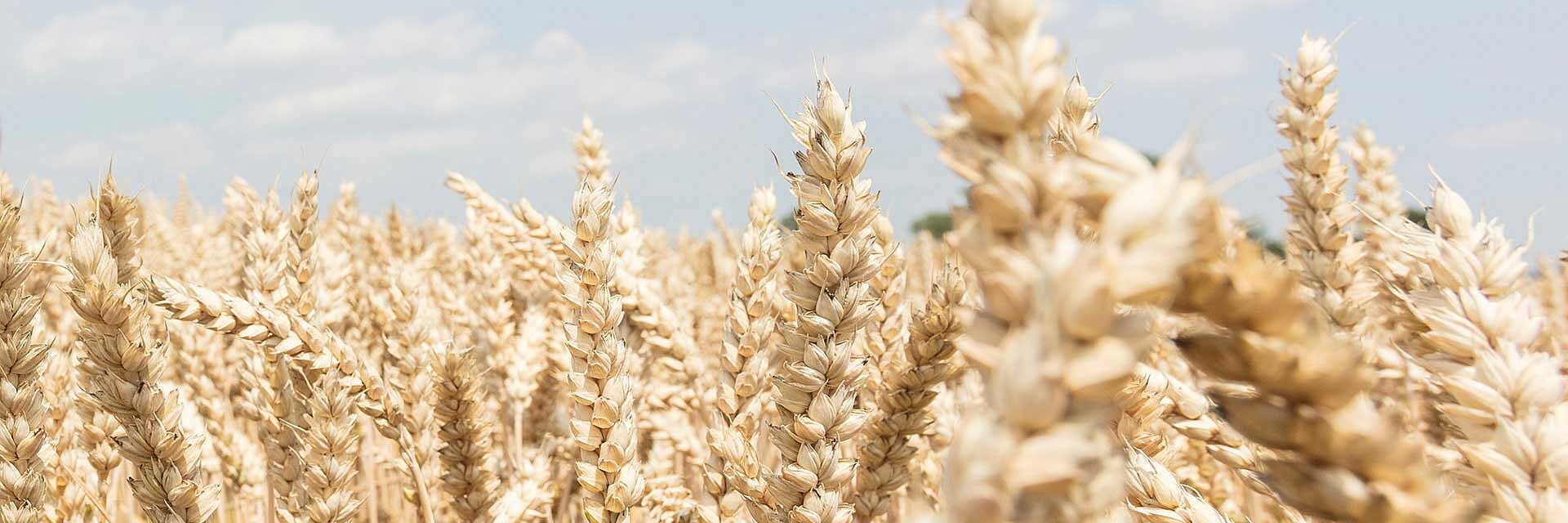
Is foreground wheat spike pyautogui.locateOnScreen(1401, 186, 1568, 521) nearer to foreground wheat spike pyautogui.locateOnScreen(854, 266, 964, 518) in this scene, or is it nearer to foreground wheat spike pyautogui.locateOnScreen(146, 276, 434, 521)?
foreground wheat spike pyautogui.locateOnScreen(854, 266, 964, 518)

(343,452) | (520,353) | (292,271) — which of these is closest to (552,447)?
(520,353)

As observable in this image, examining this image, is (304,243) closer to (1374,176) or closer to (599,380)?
(599,380)

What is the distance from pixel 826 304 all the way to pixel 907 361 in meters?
0.39

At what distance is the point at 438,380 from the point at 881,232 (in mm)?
926

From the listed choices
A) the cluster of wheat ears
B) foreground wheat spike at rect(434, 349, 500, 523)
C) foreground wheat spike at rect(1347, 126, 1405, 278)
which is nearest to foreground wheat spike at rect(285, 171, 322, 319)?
the cluster of wheat ears

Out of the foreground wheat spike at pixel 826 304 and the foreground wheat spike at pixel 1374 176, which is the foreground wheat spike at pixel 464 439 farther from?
the foreground wheat spike at pixel 1374 176

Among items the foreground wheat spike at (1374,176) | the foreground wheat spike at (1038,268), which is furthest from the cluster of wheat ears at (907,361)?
the foreground wheat spike at (1374,176)

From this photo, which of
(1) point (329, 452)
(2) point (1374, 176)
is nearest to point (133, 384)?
(1) point (329, 452)

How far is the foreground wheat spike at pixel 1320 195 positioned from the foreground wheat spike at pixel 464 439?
1780mm

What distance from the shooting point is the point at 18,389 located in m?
1.42

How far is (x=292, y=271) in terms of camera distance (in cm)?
218

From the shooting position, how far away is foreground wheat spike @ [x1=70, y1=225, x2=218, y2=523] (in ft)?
4.52

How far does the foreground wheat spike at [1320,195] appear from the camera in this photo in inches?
79.2

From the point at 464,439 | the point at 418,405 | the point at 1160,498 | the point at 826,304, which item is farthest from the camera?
the point at 464,439
